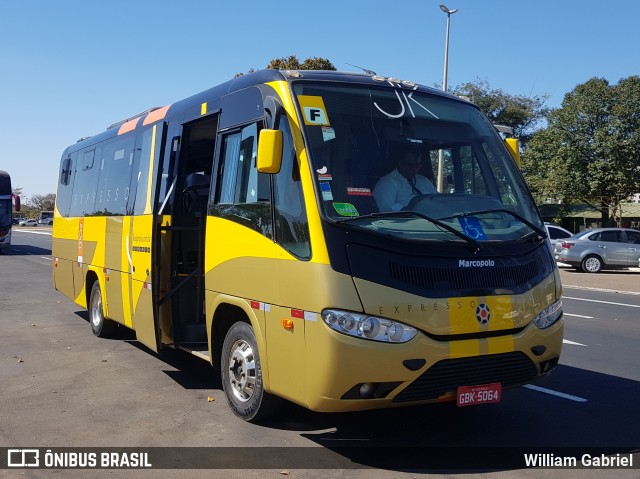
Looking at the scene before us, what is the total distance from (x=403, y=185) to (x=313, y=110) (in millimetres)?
947

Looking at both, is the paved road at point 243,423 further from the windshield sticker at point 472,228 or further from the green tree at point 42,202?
the green tree at point 42,202

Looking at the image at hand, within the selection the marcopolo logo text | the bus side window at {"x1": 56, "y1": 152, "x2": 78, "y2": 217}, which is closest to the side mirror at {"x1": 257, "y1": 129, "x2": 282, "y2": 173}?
the marcopolo logo text

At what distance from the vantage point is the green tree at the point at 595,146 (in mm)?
37844

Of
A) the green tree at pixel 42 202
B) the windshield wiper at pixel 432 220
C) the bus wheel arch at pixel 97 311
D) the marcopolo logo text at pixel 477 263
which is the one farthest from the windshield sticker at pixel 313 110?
the green tree at pixel 42 202

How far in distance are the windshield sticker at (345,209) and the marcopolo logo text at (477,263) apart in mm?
869

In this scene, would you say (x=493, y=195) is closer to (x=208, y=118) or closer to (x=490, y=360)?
(x=490, y=360)

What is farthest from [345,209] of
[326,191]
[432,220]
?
[432,220]

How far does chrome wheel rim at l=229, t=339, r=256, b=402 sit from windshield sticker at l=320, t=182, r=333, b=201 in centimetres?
155

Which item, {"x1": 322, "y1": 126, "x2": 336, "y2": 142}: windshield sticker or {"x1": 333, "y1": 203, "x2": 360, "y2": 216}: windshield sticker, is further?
{"x1": 322, "y1": 126, "x2": 336, "y2": 142}: windshield sticker

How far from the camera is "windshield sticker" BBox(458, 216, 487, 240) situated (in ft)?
17.4

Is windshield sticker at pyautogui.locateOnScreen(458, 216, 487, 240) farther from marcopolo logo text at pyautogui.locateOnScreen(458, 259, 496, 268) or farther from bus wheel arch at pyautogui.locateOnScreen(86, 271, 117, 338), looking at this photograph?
bus wheel arch at pyautogui.locateOnScreen(86, 271, 117, 338)

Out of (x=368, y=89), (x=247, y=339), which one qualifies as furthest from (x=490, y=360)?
(x=368, y=89)

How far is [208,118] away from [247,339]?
2.52 meters

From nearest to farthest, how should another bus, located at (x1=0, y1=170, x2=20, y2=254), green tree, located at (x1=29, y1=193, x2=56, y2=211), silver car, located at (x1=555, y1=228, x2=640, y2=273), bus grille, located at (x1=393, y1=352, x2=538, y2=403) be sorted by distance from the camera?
1. bus grille, located at (x1=393, y1=352, x2=538, y2=403)
2. silver car, located at (x1=555, y1=228, x2=640, y2=273)
3. another bus, located at (x1=0, y1=170, x2=20, y2=254)
4. green tree, located at (x1=29, y1=193, x2=56, y2=211)
